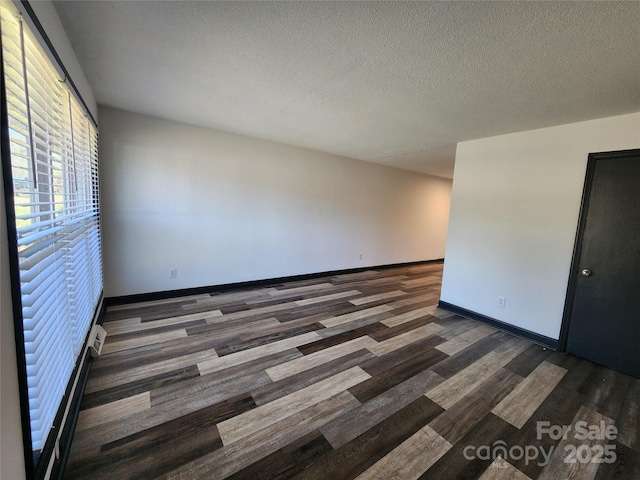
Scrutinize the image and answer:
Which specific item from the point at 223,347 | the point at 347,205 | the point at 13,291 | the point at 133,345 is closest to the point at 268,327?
the point at 223,347

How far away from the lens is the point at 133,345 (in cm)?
242

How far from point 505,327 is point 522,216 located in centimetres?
136

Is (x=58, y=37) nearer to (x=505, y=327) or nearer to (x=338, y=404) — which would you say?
(x=338, y=404)

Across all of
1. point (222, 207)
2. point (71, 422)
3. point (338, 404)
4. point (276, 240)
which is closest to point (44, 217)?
point (71, 422)

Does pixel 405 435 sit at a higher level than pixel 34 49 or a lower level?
lower

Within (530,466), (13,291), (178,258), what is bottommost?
(530,466)

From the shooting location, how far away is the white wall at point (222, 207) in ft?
10.4

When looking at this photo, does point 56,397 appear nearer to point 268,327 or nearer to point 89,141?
point 268,327

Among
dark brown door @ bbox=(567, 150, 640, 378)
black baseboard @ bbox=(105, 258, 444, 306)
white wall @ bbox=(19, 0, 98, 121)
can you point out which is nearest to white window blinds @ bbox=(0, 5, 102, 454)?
white wall @ bbox=(19, 0, 98, 121)

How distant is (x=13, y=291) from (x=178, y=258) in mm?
2801

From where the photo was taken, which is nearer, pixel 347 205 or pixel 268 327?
pixel 268 327

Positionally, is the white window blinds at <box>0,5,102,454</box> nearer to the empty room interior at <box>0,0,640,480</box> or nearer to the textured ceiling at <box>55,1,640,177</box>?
the empty room interior at <box>0,0,640,480</box>

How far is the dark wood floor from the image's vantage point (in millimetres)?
1430

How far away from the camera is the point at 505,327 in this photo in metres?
3.14
